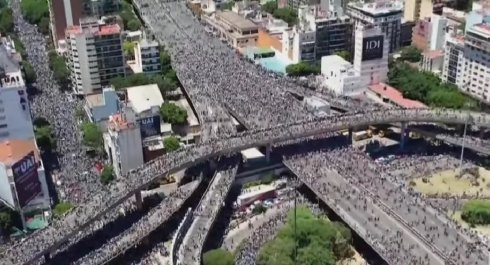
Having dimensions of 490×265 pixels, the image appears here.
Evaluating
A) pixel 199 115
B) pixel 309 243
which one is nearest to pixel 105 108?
pixel 199 115

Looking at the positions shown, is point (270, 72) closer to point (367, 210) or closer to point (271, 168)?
point (271, 168)

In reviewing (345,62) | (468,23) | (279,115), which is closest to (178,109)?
(279,115)

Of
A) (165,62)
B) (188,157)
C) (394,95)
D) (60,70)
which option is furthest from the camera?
(165,62)

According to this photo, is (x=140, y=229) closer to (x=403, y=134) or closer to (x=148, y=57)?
(x=403, y=134)

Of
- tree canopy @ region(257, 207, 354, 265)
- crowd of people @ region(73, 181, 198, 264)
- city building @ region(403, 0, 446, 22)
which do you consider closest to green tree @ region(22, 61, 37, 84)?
crowd of people @ region(73, 181, 198, 264)

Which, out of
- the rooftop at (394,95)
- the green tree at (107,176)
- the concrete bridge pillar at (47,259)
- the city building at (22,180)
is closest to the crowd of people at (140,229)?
the concrete bridge pillar at (47,259)

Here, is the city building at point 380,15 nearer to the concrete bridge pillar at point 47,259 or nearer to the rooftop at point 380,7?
the rooftop at point 380,7
